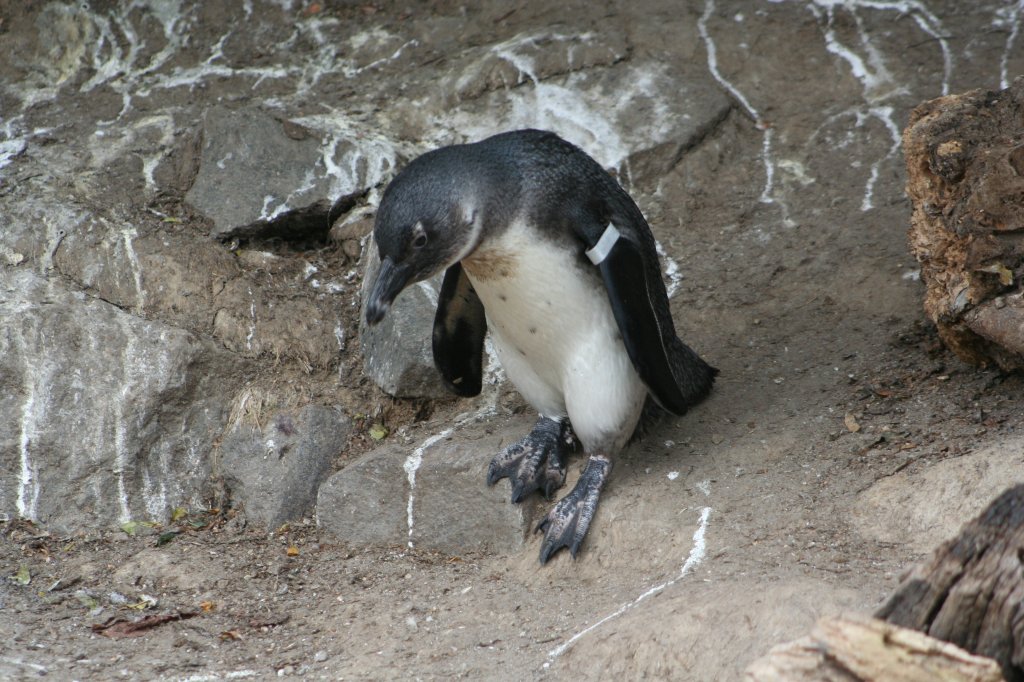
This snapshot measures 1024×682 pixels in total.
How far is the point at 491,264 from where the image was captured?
353 cm

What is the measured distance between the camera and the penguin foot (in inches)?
144

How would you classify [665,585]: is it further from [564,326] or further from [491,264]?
[491,264]

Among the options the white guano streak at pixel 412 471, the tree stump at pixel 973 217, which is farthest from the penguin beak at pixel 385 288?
the tree stump at pixel 973 217

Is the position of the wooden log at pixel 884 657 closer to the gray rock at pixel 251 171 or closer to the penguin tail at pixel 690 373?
the penguin tail at pixel 690 373

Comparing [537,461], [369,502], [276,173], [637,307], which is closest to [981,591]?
[637,307]

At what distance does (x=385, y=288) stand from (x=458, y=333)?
1.02m

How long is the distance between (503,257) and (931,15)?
13.4ft

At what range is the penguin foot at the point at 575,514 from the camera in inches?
144

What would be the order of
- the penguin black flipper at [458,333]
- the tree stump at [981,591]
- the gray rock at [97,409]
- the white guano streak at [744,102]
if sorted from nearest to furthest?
1. the tree stump at [981,591]
2. the penguin black flipper at [458,333]
3. the gray rock at [97,409]
4. the white guano streak at [744,102]

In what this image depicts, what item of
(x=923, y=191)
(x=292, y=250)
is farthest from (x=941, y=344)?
(x=292, y=250)

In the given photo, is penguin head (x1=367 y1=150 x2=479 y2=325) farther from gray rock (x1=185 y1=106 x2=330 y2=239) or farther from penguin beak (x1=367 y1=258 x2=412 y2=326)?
gray rock (x1=185 y1=106 x2=330 y2=239)

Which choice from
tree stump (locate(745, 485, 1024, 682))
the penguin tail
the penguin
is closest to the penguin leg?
the penguin

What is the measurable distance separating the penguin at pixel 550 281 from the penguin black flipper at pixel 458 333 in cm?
3

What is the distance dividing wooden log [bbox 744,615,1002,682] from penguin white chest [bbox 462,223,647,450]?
1.90 metres
